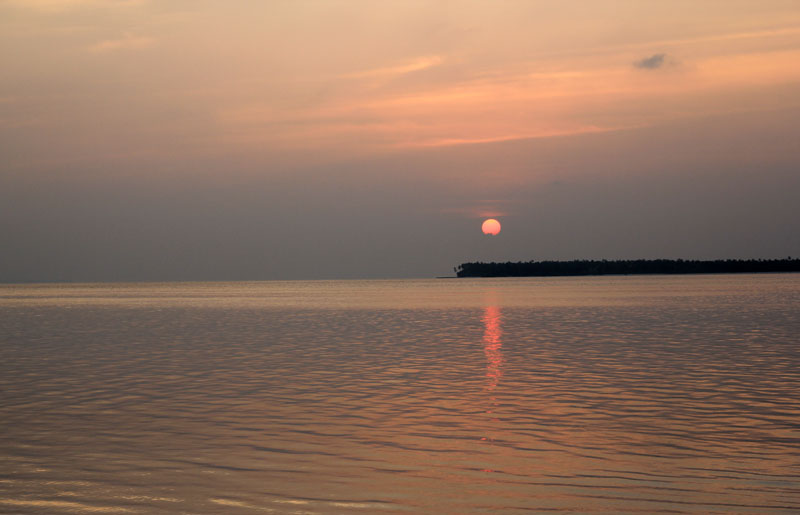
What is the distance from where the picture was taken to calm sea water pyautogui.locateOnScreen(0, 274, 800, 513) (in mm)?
9520

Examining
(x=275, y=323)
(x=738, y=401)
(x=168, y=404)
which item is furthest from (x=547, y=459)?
(x=275, y=323)

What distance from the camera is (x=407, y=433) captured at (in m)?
13.6

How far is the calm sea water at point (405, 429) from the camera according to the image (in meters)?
9.52

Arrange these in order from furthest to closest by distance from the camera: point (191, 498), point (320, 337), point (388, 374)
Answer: point (320, 337) < point (388, 374) < point (191, 498)

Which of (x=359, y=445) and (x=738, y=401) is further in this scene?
(x=738, y=401)

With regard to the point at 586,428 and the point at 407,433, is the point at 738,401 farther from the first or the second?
the point at 407,433

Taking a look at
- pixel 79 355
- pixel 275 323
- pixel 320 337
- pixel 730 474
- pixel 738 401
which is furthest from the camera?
pixel 275 323

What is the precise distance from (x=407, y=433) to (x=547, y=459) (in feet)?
9.46

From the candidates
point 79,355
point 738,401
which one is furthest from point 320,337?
point 738,401

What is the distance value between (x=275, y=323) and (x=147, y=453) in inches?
1456

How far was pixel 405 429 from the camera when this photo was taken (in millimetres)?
13930

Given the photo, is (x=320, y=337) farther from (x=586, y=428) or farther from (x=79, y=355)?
(x=586, y=428)

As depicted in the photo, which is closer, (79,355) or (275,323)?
(79,355)

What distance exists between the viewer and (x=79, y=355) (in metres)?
28.6
